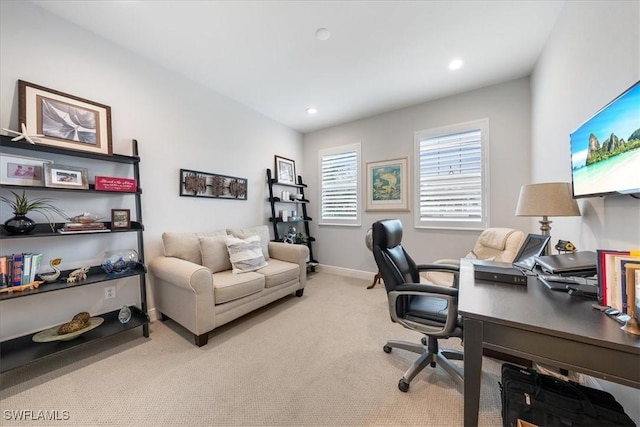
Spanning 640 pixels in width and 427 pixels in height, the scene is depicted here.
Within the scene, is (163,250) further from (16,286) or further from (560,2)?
(560,2)

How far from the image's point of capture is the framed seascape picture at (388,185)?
341 cm

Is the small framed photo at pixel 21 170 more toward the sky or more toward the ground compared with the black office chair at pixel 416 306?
more toward the sky

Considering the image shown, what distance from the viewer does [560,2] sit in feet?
5.54

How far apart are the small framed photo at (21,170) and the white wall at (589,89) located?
10.5 feet

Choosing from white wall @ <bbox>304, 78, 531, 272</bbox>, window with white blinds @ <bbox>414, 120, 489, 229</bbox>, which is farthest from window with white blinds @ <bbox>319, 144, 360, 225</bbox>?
window with white blinds @ <bbox>414, 120, 489, 229</bbox>

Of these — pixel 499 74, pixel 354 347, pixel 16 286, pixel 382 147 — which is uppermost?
pixel 499 74

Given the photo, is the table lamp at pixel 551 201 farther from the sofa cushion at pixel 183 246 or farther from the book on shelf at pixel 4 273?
the book on shelf at pixel 4 273

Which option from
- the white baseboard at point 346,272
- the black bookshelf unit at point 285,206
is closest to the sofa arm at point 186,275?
the black bookshelf unit at point 285,206

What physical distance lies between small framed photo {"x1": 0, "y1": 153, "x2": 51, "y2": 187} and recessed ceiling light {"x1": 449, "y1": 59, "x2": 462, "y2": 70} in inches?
145

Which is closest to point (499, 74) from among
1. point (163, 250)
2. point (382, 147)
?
point (382, 147)

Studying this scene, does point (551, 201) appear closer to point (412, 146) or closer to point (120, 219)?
point (412, 146)

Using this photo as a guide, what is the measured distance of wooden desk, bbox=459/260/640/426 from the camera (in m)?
0.69

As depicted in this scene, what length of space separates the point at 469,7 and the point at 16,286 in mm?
3818

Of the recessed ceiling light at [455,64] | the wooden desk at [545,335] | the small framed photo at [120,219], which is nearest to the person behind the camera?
the wooden desk at [545,335]
